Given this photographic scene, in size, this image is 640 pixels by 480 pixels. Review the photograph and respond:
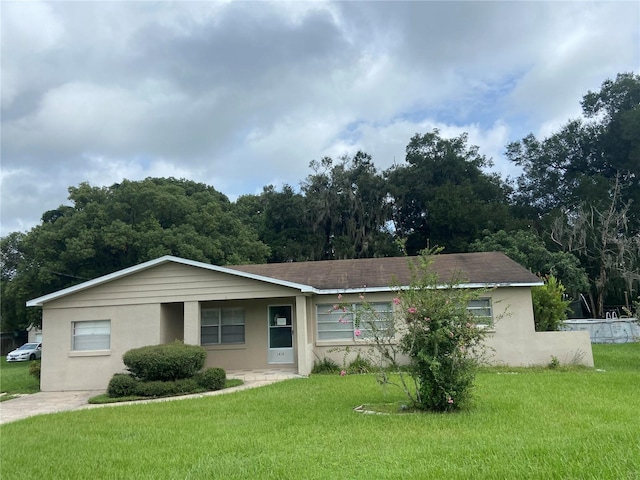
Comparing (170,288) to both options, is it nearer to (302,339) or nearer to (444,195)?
(302,339)

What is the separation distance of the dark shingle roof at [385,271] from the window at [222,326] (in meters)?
1.98

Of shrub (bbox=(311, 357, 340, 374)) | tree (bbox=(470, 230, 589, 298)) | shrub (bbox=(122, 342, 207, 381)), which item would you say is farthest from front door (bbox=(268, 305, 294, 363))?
tree (bbox=(470, 230, 589, 298))

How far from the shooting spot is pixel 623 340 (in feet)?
84.1

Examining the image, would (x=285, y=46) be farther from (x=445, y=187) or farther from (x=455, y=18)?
(x=445, y=187)

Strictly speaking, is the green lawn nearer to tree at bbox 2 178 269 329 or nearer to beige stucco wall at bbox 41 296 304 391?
beige stucco wall at bbox 41 296 304 391

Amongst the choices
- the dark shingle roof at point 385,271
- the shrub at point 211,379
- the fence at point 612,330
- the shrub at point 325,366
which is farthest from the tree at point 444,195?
the shrub at point 211,379

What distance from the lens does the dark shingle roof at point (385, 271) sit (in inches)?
615

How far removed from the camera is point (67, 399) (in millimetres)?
12820

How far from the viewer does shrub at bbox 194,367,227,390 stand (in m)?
12.5

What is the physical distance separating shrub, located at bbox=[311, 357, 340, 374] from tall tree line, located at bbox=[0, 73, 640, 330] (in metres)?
15.4

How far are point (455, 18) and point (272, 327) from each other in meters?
10.7

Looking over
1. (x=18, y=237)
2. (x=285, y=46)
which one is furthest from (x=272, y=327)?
(x=18, y=237)

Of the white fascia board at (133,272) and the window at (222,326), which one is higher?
the white fascia board at (133,272)

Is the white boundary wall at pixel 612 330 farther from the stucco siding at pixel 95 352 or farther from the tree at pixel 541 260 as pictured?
the stucco siding at pixel 95 352
